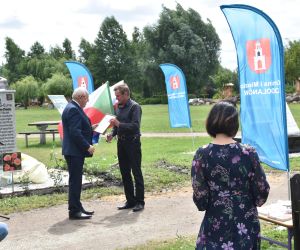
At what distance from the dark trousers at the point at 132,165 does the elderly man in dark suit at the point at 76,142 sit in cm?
63

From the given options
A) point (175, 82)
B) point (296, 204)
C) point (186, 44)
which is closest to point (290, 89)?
point (186, 44)

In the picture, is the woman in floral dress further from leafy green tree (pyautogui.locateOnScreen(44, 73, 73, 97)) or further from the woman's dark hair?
leafy green tree (pyautogui.locateOnScreen(44, 73, 73, 97))

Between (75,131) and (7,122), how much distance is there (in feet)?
7.25

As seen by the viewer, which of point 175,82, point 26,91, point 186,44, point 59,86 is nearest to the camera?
point 175,82

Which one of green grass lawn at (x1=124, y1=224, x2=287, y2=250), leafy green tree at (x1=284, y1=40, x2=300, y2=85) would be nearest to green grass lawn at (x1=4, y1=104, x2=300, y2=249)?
green grass lawn at (x1=124, y1=224, x2=287, y2=250)

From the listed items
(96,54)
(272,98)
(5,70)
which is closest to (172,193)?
(272,98)

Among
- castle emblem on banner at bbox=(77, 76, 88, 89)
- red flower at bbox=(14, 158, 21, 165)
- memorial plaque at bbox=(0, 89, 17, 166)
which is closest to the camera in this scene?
red flower at bbox=(14, 158, 21, 165)

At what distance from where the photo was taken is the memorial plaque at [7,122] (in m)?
8.55

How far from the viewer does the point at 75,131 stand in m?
6.95

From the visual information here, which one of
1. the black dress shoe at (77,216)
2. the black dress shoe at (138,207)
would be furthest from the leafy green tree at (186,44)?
the black dress shoe at (77,216)

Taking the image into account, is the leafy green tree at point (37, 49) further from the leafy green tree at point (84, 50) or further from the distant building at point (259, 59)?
the distant building at point (259, 59)

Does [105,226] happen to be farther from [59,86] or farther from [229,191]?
[59,86]

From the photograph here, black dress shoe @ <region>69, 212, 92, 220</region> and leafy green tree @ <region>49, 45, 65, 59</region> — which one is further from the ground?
leafy green tree @ <region>49, 45, 65, 59</region>

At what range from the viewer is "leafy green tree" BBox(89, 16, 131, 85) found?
3521 inches
